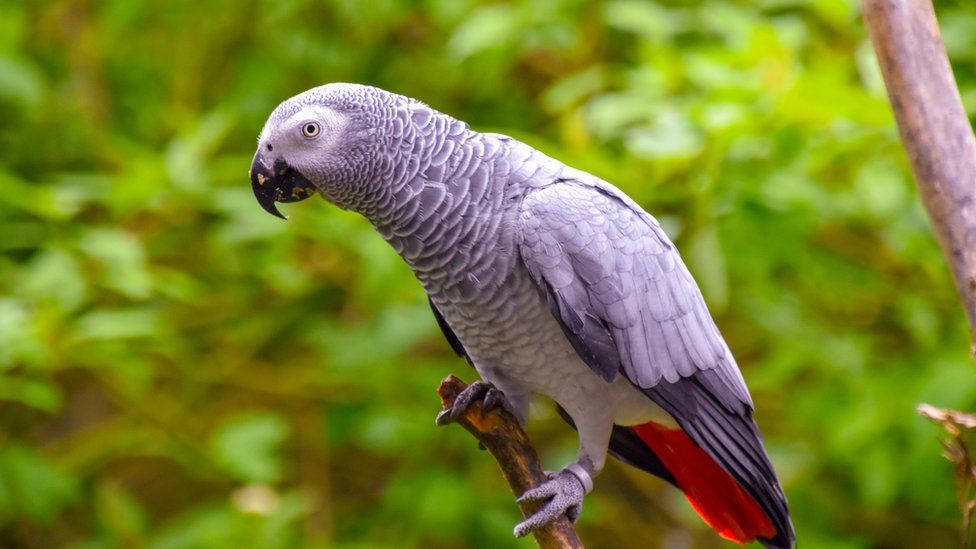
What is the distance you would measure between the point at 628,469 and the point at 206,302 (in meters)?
1.02

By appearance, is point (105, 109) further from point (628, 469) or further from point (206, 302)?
point (628, 469)

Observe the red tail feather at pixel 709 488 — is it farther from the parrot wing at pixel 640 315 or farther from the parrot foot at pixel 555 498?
the parrot foot at pixel 555 498

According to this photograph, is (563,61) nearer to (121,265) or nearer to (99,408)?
(121,265)

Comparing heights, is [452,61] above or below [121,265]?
above

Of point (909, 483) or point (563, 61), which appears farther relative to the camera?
point (563, 61)

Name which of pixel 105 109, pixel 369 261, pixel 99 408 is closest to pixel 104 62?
pixel 105 109

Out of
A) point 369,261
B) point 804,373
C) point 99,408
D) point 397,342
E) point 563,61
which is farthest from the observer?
point 99,408

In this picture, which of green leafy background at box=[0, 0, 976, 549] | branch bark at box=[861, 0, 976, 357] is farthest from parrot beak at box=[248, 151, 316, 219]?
branch bark at box=[861, 0, 976, 357]

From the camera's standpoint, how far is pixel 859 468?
5.43 feet

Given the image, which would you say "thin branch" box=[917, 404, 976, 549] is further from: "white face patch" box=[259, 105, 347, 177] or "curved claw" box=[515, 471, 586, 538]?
"white face patch" box=[259, 105, 347, 177]

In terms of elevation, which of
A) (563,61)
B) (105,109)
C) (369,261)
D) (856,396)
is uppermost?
(105,109)

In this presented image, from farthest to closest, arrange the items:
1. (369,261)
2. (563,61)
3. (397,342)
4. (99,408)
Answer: (99,408)
(563,61)
(397,342)
(369,261)

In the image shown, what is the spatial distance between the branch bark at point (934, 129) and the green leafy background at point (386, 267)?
39 centimetres

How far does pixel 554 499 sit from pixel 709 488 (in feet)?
0.86
